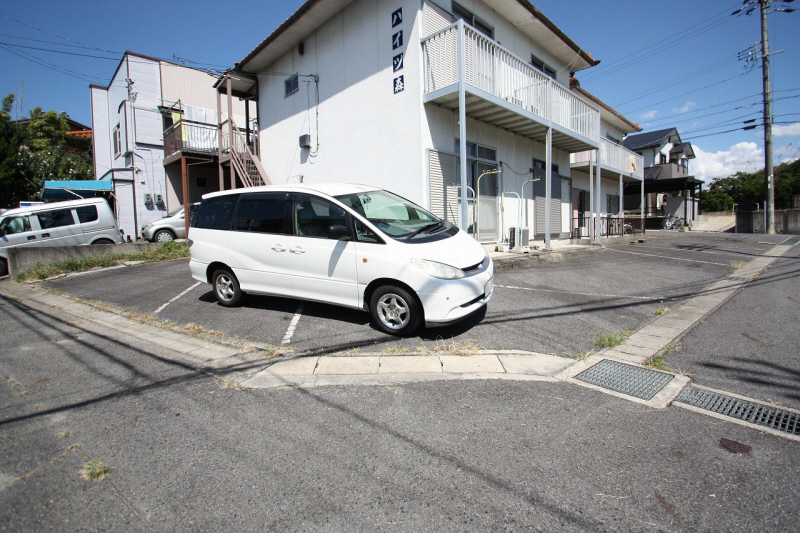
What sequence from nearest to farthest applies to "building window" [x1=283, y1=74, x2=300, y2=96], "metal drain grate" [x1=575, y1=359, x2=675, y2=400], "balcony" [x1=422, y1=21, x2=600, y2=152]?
"metal drain grate" [x1=575, y1=359, x2=675, y2=400]
"balcony" [x1=422, y1=21, x2=600, y2=152]
"building window" [x1=283, y1=74, x2=300, y2=96]

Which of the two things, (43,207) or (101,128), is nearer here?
(43,207)

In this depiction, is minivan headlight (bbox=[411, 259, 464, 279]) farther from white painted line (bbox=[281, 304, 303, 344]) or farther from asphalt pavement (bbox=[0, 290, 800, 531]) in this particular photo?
white painted line (bbox=[281, 304, 303, 344])

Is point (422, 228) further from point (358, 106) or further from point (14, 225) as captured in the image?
point (14, 225)

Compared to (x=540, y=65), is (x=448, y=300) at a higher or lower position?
lower

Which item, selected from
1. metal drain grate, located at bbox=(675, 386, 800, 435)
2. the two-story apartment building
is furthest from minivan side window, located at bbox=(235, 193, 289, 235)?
metal drain grate, located at bbox=(675, 386, 800, 435)

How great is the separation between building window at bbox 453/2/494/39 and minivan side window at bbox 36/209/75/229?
12.9 metres

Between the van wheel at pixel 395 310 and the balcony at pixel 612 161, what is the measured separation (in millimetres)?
14303

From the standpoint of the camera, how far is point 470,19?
1078 centimetres

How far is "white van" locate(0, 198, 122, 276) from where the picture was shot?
1134 cm

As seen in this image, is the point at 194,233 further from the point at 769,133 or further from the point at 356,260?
the point at 769,133

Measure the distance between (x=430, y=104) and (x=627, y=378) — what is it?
7.58 m

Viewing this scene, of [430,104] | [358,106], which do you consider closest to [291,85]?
[358,106]

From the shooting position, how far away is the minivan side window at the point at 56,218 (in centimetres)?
1180

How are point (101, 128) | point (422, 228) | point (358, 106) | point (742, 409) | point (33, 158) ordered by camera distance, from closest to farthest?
1. point (742, 409)
2. point (422, 228)
3. point (358, 106)
4. point (101, 128)
5. point (33, 158)
